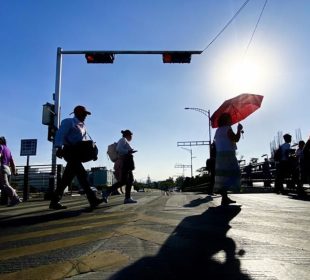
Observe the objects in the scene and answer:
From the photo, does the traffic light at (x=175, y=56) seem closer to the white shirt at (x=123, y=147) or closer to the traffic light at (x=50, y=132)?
the traffic light at (x=50, y=132)

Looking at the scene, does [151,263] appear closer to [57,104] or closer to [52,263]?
[52,263]

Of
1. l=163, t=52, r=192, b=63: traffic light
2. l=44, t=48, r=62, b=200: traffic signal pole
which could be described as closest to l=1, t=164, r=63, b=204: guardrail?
l=44, t=48, r=62, b=200: traffic signal pole

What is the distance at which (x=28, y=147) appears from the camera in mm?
16906

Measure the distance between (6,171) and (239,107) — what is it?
18.0ft

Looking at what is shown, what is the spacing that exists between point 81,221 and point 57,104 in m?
11.4

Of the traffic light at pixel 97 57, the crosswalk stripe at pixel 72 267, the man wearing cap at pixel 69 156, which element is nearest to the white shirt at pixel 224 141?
the man wearing cap at pixel 69 156

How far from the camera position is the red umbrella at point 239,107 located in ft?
28.3

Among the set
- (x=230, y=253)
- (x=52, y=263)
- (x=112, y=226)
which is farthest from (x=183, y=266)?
(x=112, y=226)

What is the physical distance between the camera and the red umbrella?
8625 millimetres

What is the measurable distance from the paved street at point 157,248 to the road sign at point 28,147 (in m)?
11.7

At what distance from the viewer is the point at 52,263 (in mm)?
2936

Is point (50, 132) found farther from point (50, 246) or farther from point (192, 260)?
point (192, 260)

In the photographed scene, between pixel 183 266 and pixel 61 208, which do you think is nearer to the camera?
pixel 183 266

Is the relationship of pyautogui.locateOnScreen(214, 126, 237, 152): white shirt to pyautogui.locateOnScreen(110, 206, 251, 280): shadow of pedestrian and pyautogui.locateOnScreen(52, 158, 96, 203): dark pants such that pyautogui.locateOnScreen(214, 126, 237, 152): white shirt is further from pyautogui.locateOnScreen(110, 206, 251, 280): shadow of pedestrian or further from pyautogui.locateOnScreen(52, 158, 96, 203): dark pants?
pyautogui.locateOnScreen(110, 206, 251, 280): shadow of pedestrian
